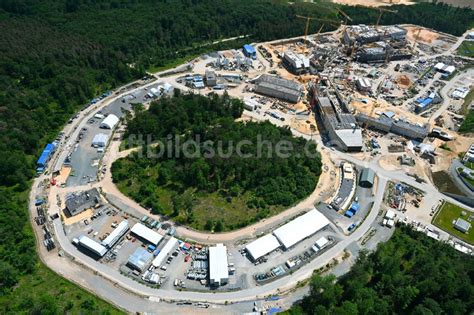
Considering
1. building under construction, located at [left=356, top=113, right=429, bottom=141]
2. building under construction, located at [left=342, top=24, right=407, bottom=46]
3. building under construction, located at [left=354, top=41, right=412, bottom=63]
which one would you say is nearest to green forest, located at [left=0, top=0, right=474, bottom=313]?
building under construction, located at [left=342, top=24, right=407, bottom=46]

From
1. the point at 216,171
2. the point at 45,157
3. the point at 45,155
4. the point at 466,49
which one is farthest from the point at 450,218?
the point at 466,49

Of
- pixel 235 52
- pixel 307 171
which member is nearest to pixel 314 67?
pixel 235 52

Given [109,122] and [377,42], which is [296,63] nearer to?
[377,42]

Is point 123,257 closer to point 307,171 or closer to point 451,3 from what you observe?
point 307,171

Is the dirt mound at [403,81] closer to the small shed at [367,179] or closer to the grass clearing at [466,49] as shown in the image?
the grass clearing at [466,49]

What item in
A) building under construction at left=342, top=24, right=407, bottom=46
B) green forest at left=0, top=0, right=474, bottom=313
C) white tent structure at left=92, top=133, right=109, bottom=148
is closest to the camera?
green forest at left=0, top=0, right=474, bottom=313

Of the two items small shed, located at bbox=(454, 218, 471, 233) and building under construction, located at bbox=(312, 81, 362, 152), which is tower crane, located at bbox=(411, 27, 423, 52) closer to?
building under construction, located at bbox=(312, 81, 362, 152)

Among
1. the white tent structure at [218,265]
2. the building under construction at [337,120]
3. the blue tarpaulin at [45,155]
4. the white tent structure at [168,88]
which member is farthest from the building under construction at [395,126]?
the blue tarpaulin at [45,155]
